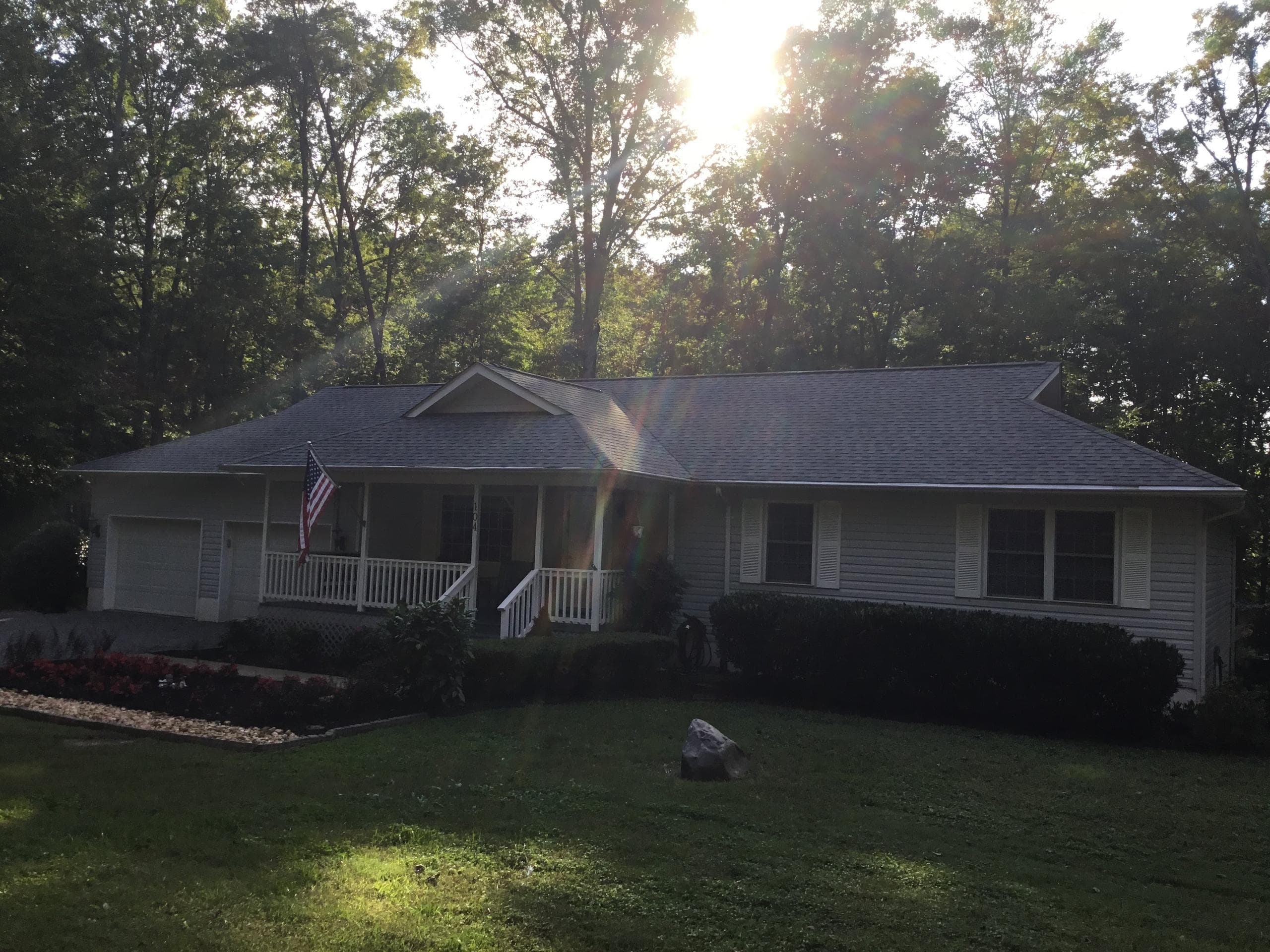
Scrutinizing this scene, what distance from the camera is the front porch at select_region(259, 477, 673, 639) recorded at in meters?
14.6

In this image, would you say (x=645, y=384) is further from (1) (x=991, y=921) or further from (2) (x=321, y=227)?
(2) (x=321, y=227)

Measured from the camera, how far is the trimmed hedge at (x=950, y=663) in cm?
1124

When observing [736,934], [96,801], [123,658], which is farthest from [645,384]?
[736,934]

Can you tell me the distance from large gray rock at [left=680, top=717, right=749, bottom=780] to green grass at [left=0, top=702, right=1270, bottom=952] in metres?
0.23

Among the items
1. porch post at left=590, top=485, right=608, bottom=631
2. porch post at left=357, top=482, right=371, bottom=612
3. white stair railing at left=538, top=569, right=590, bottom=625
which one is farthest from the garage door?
porch post at left=590, top=485, right=608, bottom=631

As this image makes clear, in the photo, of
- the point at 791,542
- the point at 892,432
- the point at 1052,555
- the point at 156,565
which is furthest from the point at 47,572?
the point at 1052,555

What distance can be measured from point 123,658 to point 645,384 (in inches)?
462

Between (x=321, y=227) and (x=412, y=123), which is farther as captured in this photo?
(x=321, y=227)

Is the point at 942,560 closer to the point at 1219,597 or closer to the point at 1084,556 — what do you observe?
the point at 1084,556

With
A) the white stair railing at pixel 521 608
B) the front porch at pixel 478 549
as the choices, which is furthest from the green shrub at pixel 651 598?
the white stair railing at pixel 521 608

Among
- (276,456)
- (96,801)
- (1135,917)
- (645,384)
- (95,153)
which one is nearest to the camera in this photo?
(1135,917)

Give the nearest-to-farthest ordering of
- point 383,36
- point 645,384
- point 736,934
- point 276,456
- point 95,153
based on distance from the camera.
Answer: point 736,934
point 276,456
point 645,384
point 95,153
point 383,36

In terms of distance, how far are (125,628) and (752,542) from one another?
37.8 ft

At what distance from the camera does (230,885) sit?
5.36m
